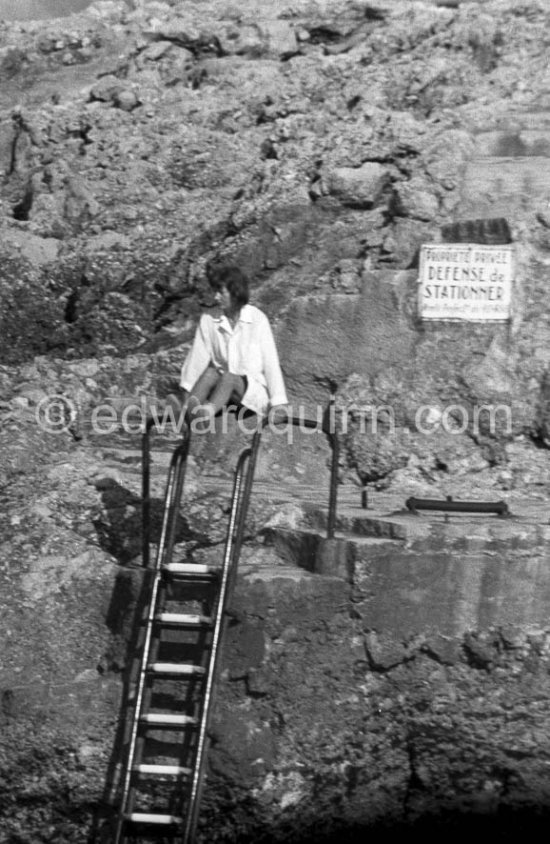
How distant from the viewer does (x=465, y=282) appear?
950cm

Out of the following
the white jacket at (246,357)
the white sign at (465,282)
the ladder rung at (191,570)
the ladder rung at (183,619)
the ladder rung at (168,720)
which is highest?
the white sign at (465,282)

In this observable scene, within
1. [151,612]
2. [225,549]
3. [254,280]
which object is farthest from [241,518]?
[254,280]

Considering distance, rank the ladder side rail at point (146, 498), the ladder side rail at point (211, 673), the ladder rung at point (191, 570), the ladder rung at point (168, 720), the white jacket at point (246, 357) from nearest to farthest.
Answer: the ladder side rail at point (211, 673) < the ladder rung at point (168, 720) < the ladder rung at point (191, 570) < the ladder side rail at point (146, 498) < the white jacket at point (246, 357)

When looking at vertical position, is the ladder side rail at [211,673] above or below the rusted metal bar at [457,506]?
below

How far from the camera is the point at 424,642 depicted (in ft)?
25.4

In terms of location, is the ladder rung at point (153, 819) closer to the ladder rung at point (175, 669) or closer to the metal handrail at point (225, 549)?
the metal handrail at point (225, 549)

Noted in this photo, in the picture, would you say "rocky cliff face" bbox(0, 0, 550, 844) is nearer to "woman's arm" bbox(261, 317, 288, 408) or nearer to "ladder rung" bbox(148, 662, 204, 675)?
"ladder rung" bbox(148, 662, 204, 675)

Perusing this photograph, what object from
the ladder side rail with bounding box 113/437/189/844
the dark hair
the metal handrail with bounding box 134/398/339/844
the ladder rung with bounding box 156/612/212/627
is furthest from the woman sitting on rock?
the ladder rung with bounding box 156/612/212/627

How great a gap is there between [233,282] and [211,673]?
88.3 inches

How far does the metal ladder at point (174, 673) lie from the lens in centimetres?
712

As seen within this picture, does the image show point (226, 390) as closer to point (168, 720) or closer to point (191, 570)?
point (191, 570)

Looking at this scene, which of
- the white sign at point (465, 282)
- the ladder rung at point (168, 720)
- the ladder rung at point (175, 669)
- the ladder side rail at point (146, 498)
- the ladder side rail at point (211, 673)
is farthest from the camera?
the white sign at point (465, 282)

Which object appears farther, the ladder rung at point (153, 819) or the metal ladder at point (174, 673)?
the metal ladder at point (174, 673)

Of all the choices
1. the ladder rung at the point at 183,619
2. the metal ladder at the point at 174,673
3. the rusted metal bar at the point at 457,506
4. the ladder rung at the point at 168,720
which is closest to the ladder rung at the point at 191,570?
the metal ladder at the point at 174,673
